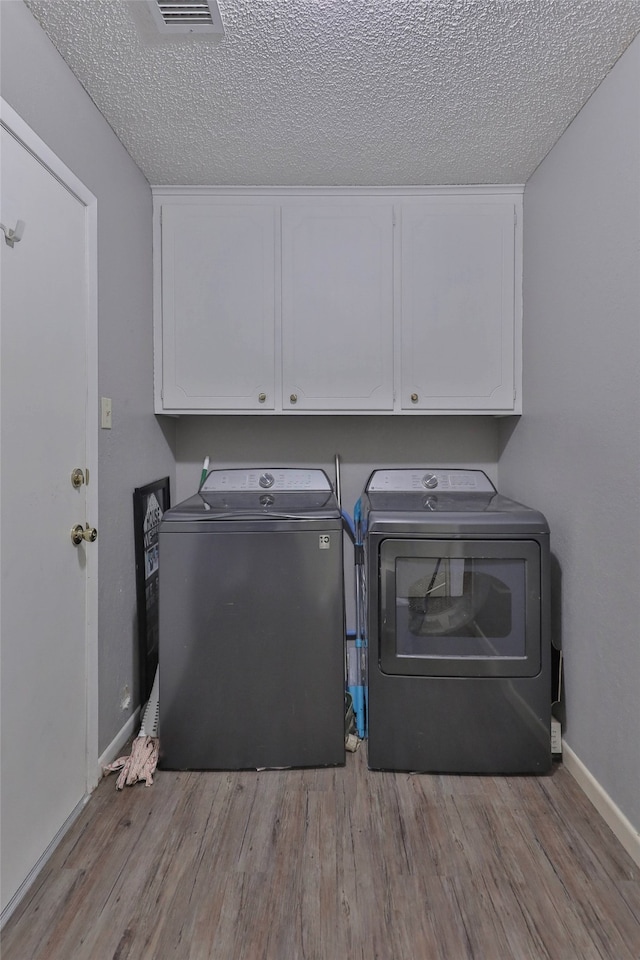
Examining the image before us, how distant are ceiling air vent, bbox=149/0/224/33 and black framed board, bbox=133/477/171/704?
1.46m

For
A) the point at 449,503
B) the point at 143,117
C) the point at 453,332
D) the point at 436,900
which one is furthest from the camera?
the point at 453,332

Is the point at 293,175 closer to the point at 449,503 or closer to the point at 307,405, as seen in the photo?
the point at 307,405

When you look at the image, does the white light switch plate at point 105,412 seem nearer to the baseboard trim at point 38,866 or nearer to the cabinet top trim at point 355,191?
the cabinet top trim at point 355,191

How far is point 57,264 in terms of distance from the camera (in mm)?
1440

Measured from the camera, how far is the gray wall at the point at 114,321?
142 centimetres

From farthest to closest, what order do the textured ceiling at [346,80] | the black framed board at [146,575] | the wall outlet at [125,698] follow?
the black framed board at [146,575] < the wall outlet at [125,698] < the textured ceiling at [346,80]

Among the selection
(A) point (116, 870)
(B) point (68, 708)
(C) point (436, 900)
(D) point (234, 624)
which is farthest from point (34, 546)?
(C) point (436, 900)

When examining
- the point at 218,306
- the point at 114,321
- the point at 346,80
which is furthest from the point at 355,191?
the point at 114,321

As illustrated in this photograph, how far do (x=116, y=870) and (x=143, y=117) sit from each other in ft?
7.69

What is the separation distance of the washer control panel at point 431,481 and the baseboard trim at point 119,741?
1381 mm

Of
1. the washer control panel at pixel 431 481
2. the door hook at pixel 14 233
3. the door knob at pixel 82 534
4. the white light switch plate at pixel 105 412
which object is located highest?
the door hook at pixel 14 233

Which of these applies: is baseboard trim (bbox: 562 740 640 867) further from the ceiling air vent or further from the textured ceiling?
the ceiling air vent

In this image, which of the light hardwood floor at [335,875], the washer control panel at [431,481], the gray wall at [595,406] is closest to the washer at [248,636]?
the light hardwood floor at [335,875]

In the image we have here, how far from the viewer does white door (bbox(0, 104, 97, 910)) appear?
1235 millimetres
